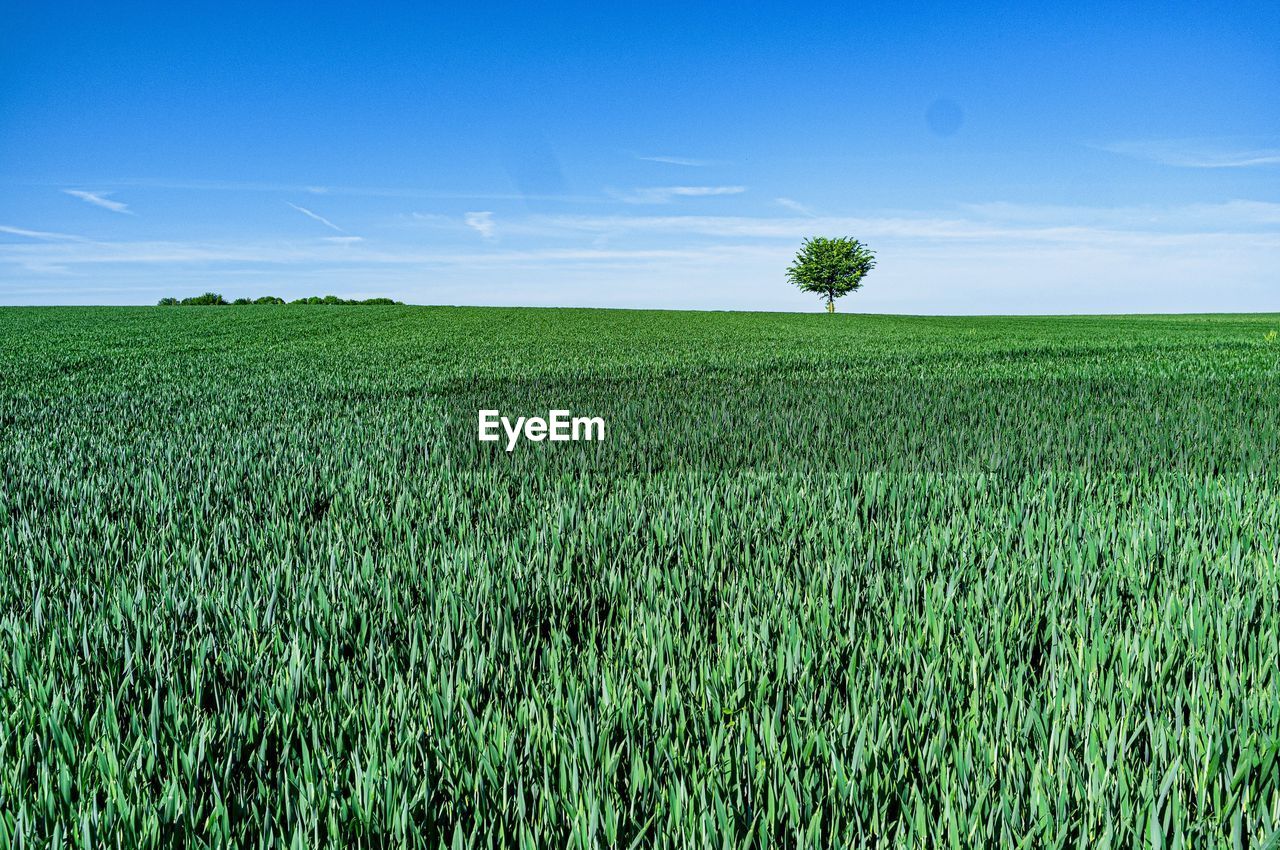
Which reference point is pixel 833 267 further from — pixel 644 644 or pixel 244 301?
pixel 644 644

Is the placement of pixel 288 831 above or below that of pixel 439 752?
below

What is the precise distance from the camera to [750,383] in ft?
40.7

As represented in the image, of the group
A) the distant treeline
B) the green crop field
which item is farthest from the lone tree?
the green crop field

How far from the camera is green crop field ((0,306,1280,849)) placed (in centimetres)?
159

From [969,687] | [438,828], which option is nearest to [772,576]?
[969,687]

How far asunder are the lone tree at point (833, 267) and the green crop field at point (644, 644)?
272 ft

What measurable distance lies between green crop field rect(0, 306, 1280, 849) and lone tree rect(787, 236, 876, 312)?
83.0 meters

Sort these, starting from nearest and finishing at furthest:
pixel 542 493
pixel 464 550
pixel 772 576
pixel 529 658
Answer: pixel 529 658
pixel 772 576
pixel 464 550
pixel 542 493

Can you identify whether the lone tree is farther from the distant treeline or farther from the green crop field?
the green crop field

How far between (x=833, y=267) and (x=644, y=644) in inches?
3460

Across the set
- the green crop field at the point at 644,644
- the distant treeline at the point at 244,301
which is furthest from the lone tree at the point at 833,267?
the green crop field at the point at 644,644

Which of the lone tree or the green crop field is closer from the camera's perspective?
the green crop field

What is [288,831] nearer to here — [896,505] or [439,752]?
[439,752]

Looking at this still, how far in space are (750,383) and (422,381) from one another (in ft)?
17.9
